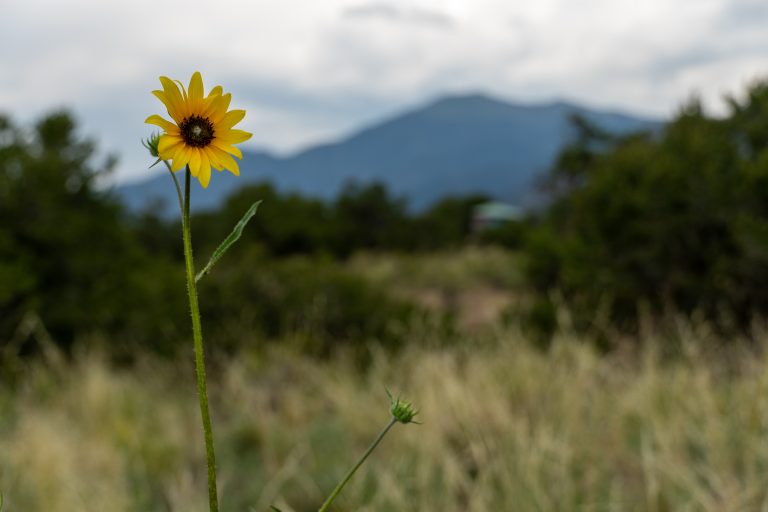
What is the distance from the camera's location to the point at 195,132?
56cm

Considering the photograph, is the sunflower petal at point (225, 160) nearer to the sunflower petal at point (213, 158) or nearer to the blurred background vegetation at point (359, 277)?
the sunflower petal at point (213, 158)

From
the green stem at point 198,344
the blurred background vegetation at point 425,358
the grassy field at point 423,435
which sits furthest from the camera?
the blurred background vegetation at point 425,358

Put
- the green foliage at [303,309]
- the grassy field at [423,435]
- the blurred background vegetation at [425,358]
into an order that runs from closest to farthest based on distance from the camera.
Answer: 1. the grassy field at [423,435]
2. the blurred background vegetation at [425,358]
3. the green foliage at [303,309]

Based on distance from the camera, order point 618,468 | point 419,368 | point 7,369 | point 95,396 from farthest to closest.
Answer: point 7,369 → point 95,396 → point 419,368 → point 618,468

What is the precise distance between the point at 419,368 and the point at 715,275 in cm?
318

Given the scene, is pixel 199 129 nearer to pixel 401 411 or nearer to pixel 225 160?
pixel 225 160

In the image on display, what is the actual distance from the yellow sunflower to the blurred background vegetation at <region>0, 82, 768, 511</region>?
256 centimetres

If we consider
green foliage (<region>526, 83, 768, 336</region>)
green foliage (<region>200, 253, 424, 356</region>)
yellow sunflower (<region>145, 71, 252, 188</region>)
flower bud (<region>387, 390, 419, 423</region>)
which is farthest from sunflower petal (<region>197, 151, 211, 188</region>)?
green foliage (<region>526, 83, 768, 336</region>)

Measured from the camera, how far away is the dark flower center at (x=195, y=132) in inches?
21.8

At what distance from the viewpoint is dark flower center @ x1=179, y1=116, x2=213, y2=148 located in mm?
553

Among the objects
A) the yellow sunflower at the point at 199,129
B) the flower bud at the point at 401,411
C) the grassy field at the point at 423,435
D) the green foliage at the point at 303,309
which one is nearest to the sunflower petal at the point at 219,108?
the yellow sunflower at the point at 199,129

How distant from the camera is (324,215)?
1816 cm

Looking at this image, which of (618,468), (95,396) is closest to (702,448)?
(618,468)

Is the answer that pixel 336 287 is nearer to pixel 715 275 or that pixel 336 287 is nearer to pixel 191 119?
pixel 715 275
